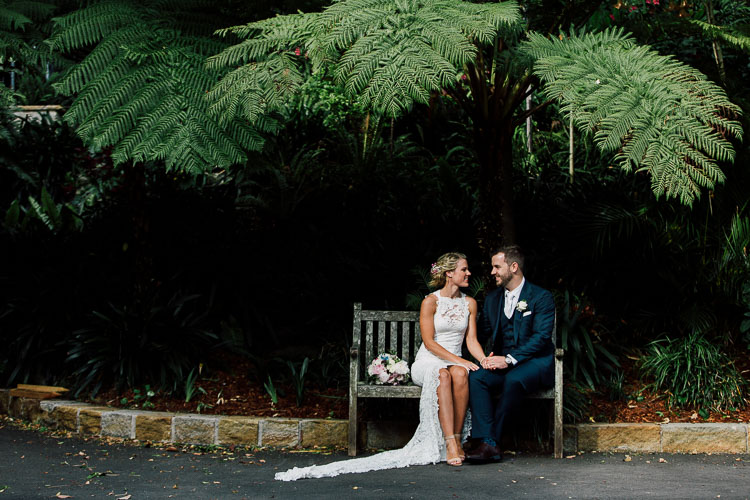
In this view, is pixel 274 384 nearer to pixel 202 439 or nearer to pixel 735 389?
pixel 202 439

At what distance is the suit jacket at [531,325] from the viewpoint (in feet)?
19.4

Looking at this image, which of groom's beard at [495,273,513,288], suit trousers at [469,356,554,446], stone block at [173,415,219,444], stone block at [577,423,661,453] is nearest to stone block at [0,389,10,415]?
stone block at [173,415,219,444]

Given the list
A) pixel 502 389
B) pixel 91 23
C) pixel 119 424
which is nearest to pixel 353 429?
pixel 502 389

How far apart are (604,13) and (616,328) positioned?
4.02 m

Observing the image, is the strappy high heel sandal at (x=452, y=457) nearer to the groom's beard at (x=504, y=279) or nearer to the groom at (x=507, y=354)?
Result: the groom at (x=507, y=354)

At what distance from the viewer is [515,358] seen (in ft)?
19.4

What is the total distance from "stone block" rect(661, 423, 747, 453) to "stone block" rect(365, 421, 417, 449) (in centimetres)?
185

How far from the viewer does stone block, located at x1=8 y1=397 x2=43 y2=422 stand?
7.07m

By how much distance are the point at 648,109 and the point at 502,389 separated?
225cm

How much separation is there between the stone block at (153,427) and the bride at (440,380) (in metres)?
1.54

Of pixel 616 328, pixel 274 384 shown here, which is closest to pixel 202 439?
pixel 274 384

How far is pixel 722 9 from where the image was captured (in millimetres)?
10477

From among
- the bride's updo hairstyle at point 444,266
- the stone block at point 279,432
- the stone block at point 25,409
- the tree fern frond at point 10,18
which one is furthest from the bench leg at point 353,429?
the tree fern frond at point 10,18

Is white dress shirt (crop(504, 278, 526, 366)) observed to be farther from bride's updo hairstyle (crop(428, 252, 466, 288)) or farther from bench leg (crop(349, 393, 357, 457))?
bench leg (crop(349, 393, 357, 457))
